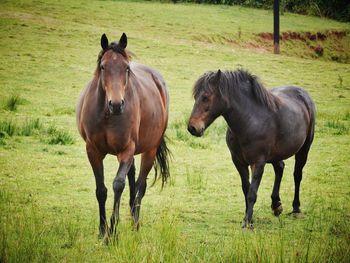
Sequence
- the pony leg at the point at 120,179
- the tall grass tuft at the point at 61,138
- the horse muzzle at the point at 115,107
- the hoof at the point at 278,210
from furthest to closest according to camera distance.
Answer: the tall grass tuft at the point at 61,138 < the hoof at the point at 278,210 < the pony leg at the point at 120,179 < the horse muzzle at the point at 115,107

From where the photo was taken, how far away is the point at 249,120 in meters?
6.99

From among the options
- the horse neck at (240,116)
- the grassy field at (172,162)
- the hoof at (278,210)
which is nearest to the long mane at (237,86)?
the horse neck at (240,116)

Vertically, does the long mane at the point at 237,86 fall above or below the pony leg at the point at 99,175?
above

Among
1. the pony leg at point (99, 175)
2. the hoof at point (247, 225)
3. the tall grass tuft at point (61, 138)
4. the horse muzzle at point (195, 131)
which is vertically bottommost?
the tall grass tuft at point (61, 138)

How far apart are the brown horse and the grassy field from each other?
0.50 meters

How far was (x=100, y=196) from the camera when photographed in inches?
235

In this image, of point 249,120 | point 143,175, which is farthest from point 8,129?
point 249,120

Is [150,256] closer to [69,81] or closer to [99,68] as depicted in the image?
[99,68]

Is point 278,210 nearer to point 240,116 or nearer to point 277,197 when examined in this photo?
point 277,197

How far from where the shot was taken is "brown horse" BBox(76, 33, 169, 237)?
17.7ft

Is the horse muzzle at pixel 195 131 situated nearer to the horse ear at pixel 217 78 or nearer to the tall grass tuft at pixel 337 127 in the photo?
the horse ear at pixel 217 78

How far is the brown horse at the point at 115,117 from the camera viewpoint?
5387mm

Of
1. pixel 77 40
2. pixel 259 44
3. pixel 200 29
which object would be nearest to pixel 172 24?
pixel 200 29

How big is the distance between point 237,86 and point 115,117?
6.95 ft
